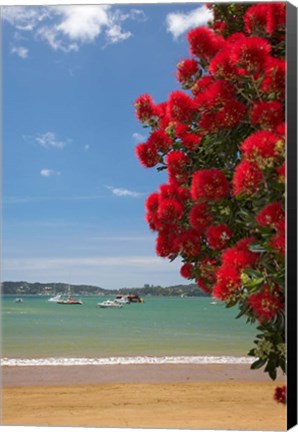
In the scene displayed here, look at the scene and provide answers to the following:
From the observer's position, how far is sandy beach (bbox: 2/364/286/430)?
345 cm

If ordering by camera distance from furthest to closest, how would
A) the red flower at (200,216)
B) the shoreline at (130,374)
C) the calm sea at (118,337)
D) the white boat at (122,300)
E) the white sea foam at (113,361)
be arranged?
the white sea foam at (113,361)
the shoreline at (130,374)
the calm sea at (118,337)
the white boat at (122,300)
the red flower at (200,216)

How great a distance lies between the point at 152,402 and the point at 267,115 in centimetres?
231

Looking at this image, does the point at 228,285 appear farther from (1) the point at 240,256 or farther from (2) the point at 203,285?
(2) the point at 203,285

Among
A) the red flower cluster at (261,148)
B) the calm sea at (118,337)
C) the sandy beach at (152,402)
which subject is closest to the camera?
the red flower cluster at (261,148)

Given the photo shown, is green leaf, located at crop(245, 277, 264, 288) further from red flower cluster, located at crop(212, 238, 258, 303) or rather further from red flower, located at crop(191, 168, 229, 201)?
red flower, located at crop(191, 168, 229, 201)

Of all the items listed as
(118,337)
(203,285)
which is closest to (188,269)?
(203,285)

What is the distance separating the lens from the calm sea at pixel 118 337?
600 centimetres

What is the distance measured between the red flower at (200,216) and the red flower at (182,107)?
358 mm

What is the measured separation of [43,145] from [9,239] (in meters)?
0.60

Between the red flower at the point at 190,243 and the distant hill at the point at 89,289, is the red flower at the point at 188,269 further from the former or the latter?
the distant hill at the point at 89,289

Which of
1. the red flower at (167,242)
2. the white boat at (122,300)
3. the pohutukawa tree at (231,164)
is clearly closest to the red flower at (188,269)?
the pohutukawa tree at (231,164)

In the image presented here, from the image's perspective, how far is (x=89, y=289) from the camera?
16.7 feet

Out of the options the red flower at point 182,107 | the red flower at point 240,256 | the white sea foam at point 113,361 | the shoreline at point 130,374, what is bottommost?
the shoreline at point 130,374

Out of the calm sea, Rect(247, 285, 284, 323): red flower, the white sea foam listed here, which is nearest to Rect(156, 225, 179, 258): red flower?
Rect(247, 285, 284, 323): red flower
